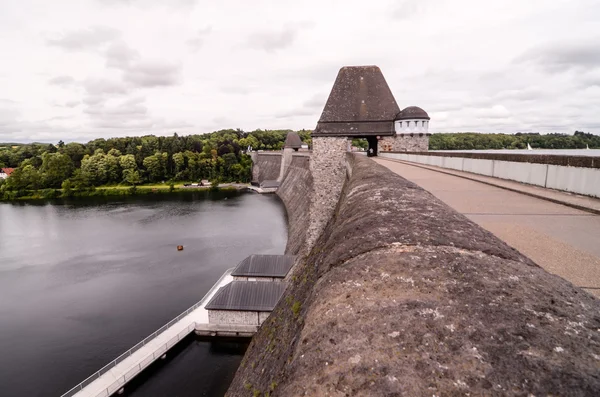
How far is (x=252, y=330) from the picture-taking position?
12375 mm

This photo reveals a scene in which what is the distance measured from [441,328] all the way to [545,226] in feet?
8.91

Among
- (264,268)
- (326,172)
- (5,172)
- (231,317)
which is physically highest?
(326,172)

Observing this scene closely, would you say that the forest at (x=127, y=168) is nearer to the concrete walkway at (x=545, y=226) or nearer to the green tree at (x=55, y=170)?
the green tree at (x=55, y=170)

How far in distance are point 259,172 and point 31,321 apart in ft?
157

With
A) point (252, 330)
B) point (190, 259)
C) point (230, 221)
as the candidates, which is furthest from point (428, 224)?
point (230, 221)

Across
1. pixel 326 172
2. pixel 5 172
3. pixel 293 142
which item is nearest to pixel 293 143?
pixel 293 142

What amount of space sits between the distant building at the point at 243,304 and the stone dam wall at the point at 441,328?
10605mm

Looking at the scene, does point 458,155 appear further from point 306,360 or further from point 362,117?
point 306,360

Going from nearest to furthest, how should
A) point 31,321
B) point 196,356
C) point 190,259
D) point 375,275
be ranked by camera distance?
point 375,275, point 196,356, point 31,321, point 190,259

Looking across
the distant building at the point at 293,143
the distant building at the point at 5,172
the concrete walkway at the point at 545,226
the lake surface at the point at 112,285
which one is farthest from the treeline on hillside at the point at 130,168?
the concrete walkway at the point at 545,226

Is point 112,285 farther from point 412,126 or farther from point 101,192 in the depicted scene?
point 101,192

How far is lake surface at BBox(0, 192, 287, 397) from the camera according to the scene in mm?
11188

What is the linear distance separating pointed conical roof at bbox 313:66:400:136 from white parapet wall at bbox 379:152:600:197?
5559 mm

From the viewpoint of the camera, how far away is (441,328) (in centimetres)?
121
